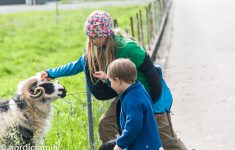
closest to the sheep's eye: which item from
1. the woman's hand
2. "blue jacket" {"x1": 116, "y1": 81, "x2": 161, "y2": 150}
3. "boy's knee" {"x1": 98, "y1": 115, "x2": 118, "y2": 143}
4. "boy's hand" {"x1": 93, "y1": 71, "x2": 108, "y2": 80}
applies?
the woman's hand

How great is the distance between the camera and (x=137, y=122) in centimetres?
439

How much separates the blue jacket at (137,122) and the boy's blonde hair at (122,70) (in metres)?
0.10

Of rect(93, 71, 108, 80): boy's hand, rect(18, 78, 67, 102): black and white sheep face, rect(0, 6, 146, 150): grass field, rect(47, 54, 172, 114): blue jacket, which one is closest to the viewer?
rect(93, 71, 108, 80): boy's hand

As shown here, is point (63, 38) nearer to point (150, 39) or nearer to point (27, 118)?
point (150, 39)

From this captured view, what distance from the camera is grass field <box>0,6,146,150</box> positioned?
7057 mm

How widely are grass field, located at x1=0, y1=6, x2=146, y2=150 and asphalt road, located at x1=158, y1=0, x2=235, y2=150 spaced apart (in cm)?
154

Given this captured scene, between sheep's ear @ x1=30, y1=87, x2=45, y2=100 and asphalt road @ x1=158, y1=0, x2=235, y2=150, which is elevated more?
sheep's ear @ x1=30, y1=87, x2=45, y2=100

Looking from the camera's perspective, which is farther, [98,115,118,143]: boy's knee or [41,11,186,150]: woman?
[98,115,118,143]: boy's knee

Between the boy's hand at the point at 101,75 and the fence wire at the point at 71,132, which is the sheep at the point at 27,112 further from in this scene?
the boy's hand at the point at 101,75

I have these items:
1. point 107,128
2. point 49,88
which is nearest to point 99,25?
point 107,128

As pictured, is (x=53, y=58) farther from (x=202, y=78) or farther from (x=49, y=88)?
(x=49, y=88)

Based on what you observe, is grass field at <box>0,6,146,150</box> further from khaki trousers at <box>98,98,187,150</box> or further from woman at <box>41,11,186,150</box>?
khaki trousers at <box>98,98,187,150</box>

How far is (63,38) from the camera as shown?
18.1 metres

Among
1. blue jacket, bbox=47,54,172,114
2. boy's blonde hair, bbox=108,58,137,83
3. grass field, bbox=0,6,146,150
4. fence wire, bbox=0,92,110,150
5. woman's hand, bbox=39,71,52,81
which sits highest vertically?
boy's blonde hair, bbox=108,58,137,83
